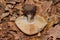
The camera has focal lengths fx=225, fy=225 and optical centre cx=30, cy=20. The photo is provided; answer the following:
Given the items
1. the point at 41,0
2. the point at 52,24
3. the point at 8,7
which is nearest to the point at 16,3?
the point at 8,7

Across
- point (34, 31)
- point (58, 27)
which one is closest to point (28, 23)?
point (34, 31)

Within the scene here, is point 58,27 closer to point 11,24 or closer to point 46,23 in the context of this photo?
point 46,23

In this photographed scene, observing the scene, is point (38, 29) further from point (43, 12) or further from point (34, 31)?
point (43, 12)

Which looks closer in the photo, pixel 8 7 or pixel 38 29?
pixel 38 29

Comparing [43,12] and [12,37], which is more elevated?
[43,12]
